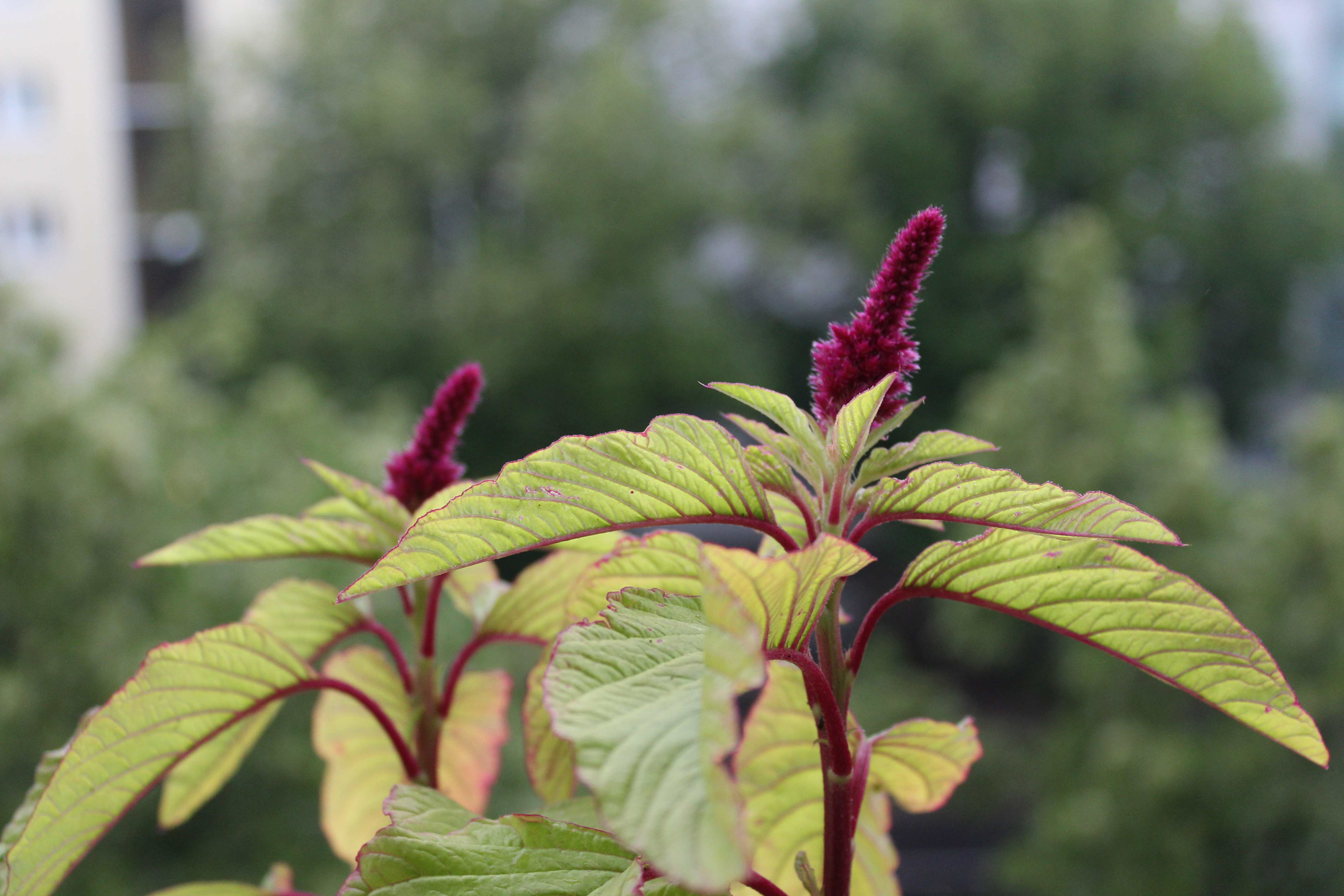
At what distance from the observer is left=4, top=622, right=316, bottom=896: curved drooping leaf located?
0.28 meters

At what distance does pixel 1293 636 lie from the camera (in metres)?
2.78

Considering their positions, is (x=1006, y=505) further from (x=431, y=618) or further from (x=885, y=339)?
(x=431, y=618)

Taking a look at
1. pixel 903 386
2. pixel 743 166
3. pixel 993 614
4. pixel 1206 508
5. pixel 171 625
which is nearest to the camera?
pixel 903 386

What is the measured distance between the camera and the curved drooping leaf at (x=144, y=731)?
0.28 meters

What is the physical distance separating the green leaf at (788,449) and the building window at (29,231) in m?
10.7

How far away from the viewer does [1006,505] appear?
253mm

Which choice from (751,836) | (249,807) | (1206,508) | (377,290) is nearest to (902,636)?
(1206,508)

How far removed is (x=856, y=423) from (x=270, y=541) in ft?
0.65

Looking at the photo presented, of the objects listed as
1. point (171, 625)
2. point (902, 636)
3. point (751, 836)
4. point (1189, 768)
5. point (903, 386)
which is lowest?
point (902, 636)

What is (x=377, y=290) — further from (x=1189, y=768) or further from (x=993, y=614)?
(x=1189, y=768)

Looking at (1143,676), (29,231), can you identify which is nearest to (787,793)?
(1143,676)

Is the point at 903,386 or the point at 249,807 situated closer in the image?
the point at 903,386

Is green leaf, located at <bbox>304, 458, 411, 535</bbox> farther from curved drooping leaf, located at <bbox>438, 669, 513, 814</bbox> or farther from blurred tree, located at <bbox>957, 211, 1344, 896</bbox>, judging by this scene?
blurred tree, located at <bbox>957, 211, 1344, 896</bbox>

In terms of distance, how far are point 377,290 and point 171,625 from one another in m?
5.12
